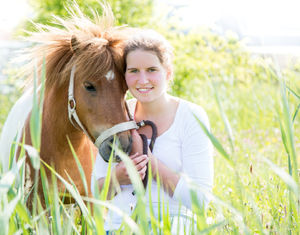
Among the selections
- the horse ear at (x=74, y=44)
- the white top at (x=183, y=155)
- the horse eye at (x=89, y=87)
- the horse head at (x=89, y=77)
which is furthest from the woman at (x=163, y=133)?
the horse ear at (x=74, y=44)

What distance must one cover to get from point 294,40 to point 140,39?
13440mm

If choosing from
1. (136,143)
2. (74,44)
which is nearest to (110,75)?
(74,44)

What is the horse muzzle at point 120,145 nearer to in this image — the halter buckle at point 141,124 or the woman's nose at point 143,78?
the halter buckle at point 141,124

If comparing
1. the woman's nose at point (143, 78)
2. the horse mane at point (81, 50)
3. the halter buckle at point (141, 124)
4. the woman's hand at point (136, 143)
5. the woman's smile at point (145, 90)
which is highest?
the horse mane at point (81, 50)

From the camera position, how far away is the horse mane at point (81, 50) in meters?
2.28

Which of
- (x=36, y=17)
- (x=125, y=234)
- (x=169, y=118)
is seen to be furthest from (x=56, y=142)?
(x=36, y=17)

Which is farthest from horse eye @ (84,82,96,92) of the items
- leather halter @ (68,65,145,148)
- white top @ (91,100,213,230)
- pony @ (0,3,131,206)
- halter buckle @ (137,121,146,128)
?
white top @ (91,100,213,230)

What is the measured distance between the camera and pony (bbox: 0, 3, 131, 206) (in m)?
2.21

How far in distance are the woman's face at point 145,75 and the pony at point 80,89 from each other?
11cm

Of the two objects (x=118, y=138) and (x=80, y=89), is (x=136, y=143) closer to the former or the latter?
(x=118, y=138)

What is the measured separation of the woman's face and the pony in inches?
4.2

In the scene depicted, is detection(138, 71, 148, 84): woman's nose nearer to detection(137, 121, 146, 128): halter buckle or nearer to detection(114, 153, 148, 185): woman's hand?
detection(137, 121, 146, 128): halter buckle

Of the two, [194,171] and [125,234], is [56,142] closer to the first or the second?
Answer: [194,171]

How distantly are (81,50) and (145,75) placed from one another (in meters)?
0.46
